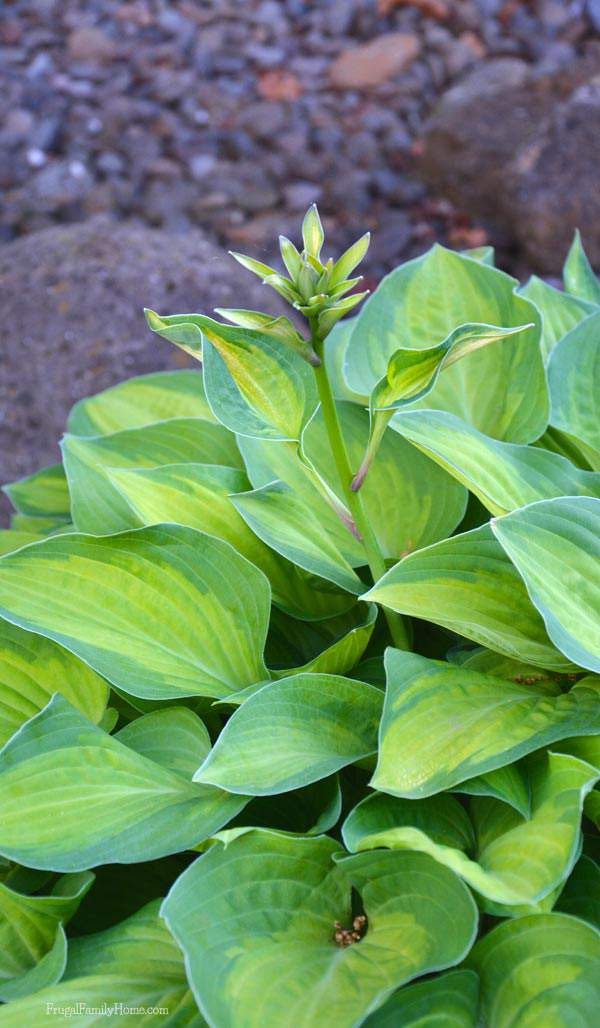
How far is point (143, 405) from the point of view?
1395 millimetres

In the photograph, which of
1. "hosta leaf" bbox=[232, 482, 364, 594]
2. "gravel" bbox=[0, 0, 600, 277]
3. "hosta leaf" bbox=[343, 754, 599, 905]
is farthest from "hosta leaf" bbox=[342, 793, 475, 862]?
"gravel" bbox=[0, 0, 600, 277]

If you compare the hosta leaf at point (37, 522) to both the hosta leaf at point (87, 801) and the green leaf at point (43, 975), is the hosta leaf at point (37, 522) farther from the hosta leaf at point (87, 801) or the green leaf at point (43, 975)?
the green leaf at point (43, 975)

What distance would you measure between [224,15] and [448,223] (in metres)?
1.47

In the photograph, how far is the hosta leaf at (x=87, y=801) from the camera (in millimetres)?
853

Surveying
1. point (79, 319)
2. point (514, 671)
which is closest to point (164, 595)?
point (514, 671)

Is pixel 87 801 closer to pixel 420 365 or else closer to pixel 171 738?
pixel 171 738

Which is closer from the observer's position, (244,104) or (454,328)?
(454,328)

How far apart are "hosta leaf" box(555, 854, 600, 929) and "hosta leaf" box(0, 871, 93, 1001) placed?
0.39m

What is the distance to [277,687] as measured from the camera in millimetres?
891

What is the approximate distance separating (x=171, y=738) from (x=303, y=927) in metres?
0.21

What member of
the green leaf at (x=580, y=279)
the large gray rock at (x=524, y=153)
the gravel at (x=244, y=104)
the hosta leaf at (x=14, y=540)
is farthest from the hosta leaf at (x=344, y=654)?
the gravel at (x=244, y=104)

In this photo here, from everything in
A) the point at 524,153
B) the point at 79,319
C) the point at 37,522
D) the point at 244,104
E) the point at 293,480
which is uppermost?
the point at 293,480

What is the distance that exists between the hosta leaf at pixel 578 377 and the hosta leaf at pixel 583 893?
1.45 feet

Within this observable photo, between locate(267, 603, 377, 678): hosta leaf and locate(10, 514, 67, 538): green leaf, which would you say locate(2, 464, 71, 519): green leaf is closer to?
locate(10, 514, 67, 538): green leaf
